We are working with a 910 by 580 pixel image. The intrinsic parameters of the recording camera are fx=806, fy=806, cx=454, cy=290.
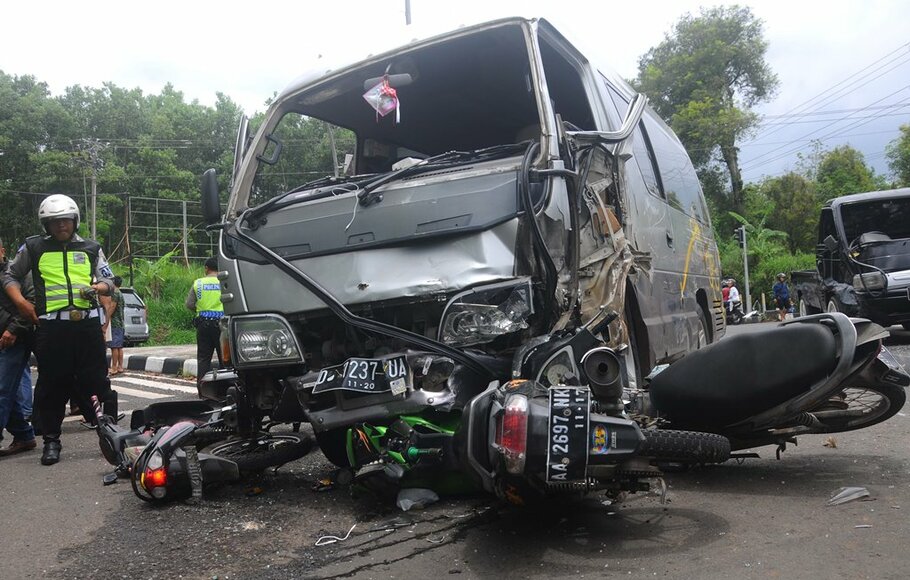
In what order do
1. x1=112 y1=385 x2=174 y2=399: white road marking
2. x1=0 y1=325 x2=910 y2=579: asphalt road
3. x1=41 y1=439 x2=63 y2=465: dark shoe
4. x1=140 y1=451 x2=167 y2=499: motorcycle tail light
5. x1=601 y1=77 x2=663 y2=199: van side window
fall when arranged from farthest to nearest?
x1=112 y1=385 x2=174 y2=399: white road marking → x1=41 y1=439 x2=63 y2=465: dark shoe → x1=601 y1=77 x2=663 y2=199: van side window → x1=140 y1=451 x2=167 y2=499: motorcycle tail light → x1=0 y1=325 x2=910 y2=579: asphalt road

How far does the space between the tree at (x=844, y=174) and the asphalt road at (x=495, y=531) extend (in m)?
31.5

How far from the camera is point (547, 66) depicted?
454 cm

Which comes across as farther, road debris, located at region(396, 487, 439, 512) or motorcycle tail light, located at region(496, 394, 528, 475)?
road debris, located at region(396, 487, 439, 512)

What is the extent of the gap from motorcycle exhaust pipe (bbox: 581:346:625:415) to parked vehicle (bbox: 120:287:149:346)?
1573cm

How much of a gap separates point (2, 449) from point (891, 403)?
582 centimetres

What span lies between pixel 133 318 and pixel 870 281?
14.4 metres

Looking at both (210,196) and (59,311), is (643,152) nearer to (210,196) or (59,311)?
(210,196)

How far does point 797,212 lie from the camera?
3194 centimetres

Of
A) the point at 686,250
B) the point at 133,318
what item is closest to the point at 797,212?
the point at 133,318

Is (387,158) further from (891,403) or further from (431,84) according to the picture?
(891,403)

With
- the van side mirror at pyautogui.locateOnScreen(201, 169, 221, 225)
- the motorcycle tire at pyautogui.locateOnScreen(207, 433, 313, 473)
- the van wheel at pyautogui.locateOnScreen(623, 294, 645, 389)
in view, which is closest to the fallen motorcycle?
the motorcycle tire at pyautogui.locateOnScreen(207, 433, 313, 473)

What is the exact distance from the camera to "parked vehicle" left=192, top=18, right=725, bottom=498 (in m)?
3.38

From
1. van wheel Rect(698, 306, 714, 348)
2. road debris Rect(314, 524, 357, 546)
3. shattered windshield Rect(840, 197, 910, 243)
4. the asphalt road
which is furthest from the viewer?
shattered windshield Rect(840, 197, 910, 243)

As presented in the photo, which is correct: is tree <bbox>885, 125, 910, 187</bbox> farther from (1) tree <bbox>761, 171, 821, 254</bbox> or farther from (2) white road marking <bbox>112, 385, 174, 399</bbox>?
(2) white road marking <bbox>112, 385, 174, 399</bbox>
